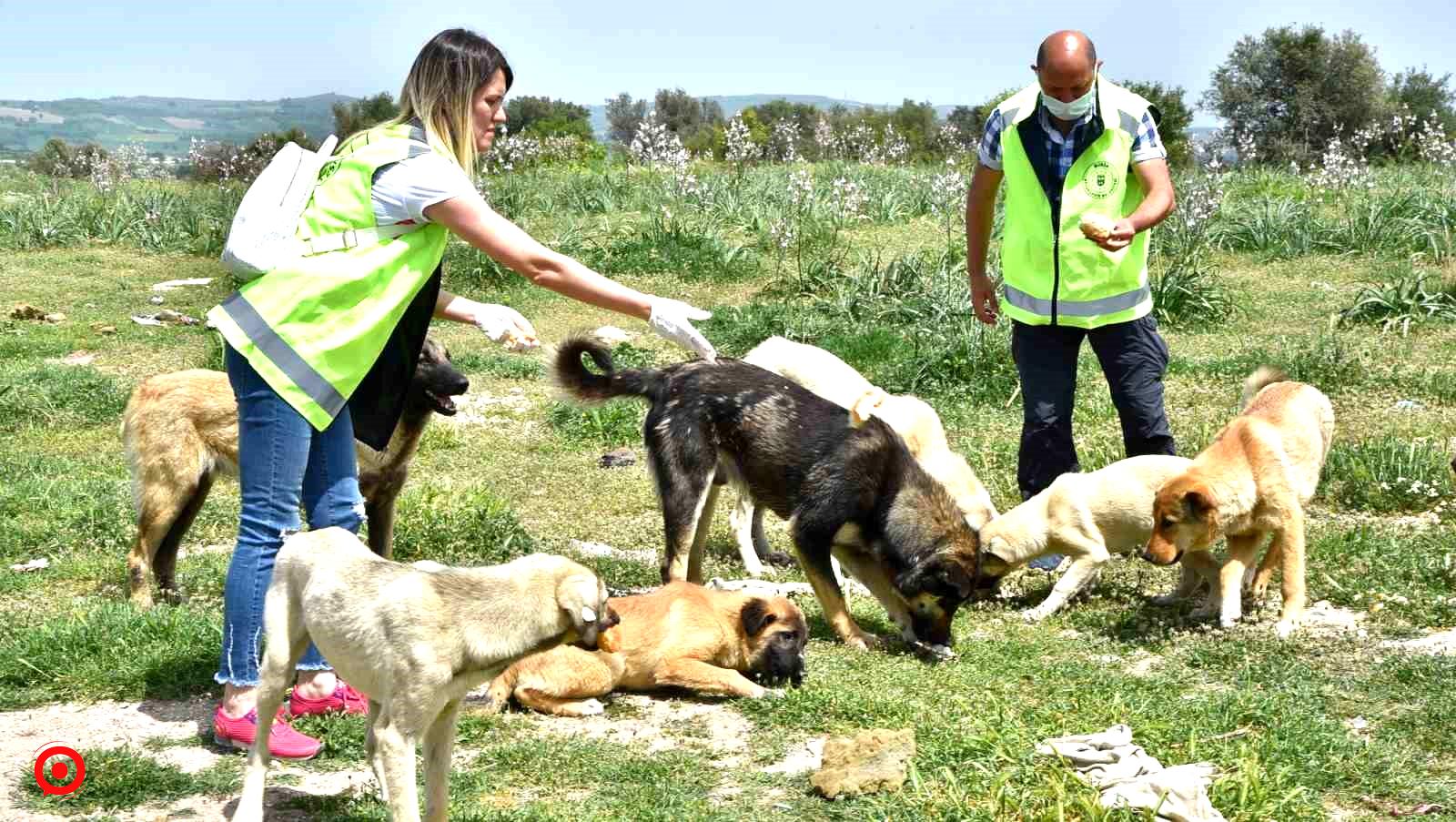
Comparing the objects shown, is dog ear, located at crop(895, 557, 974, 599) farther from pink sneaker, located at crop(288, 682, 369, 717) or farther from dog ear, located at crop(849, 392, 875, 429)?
pink sneaker, located at crop(288, 682, 369, 717)

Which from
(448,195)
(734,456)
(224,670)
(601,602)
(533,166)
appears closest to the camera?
(601,602)

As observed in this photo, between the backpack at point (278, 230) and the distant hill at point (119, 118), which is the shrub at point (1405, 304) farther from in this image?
the distant hill at point (119, 118)

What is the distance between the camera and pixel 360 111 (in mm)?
35156

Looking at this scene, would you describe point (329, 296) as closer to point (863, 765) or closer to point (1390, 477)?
point (863, 765)

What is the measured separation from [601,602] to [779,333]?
8178 millimetres

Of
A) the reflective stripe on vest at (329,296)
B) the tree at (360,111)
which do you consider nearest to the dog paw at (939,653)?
the reflective stripe on vest at (329,296)

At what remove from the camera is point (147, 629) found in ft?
19.2

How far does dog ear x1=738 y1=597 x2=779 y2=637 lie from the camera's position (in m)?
5.61

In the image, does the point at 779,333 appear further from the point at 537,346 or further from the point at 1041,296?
the point at 537,346

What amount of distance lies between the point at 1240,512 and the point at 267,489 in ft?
13.3

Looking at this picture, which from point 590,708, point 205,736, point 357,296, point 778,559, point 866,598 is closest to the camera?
point 357,296

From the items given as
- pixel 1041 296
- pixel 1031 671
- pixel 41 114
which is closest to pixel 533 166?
pixel 1041 296

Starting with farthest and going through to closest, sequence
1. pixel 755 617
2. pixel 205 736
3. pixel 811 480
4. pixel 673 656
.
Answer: pixel 811 480
pixel 755 617
pixel 673 656
pixel 205 736

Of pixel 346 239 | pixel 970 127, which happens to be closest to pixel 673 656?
pixel 346 239
